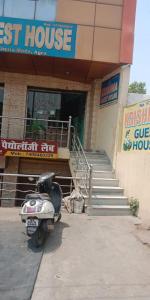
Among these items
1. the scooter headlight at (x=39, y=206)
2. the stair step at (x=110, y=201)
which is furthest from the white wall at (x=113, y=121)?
the scooter headlight at (x=39, y=206)

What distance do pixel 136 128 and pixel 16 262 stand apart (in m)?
5.51

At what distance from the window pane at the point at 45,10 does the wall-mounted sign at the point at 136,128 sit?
427 centimetres

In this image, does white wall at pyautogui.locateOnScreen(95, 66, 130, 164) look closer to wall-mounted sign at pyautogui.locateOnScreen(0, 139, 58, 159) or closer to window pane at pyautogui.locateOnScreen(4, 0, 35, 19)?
wall-mounted sign at pyautogui.locateOnScreen(0, 139, 58, 159)

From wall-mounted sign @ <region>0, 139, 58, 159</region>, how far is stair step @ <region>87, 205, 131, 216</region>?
3411 mm

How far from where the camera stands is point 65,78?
572 inches

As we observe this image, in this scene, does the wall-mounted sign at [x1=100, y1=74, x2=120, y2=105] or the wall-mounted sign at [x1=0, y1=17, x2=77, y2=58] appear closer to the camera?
the wall-mounted sign at [x1=0, y1=17, x2=77, y2=58]

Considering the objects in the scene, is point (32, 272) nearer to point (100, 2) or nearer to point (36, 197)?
point (36, 197)

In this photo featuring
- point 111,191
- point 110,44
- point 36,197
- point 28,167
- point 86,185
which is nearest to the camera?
point 36,197

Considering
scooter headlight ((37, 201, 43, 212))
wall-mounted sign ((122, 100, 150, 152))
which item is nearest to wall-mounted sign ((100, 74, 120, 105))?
wall-mounted sign ((122, 100, 150, 152))

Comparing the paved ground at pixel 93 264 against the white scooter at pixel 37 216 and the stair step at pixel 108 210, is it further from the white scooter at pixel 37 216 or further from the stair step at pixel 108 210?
the stair step at pixel 108 210

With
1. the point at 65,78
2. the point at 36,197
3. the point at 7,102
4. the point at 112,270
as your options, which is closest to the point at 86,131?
the point at 65,78

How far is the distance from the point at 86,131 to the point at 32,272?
958 centimetres

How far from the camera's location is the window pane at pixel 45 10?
39.3 ft

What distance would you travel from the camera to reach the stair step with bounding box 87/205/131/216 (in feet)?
29.3
